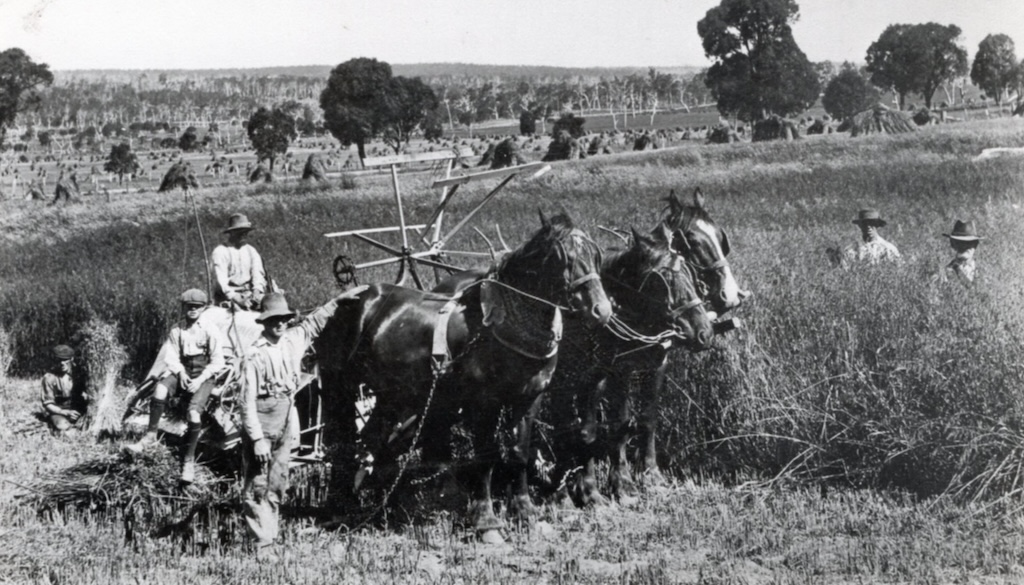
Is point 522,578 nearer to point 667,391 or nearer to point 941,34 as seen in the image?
point 667,391

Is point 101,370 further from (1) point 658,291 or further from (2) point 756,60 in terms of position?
(2) point 756,60

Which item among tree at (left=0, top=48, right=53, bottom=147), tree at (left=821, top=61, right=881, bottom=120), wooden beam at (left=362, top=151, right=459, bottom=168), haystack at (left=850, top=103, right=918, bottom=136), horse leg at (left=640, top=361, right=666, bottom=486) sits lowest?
horse leg at (left=640, top=361, right=666, bottom=486)

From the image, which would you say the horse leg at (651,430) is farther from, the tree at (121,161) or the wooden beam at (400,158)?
the tree at (121,161)

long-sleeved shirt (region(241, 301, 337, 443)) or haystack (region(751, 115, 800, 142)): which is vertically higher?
haystack (region(751, 115, 800, 142))

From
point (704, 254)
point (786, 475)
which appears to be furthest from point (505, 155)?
point (786, 475)

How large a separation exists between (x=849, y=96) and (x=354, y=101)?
4046 centimetres

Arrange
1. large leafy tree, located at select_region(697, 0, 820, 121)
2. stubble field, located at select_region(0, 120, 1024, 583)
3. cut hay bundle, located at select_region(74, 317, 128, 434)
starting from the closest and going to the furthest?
stubble field, located at select_region(0, 120, 1024, 583), cut hay bundle, located at select_region(74, 317, 128, 434), large leafy tree, located at select_region(697, 0, 820, 121)

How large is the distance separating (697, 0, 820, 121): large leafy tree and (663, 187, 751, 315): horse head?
36.9 meters

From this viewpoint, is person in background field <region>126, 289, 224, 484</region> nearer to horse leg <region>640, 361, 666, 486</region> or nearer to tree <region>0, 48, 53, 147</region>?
horse leg <region>640, 361, 666, 486</region>

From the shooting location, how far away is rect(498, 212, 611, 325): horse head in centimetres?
632

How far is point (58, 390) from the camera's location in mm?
11188

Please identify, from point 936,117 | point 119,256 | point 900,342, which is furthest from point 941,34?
point 900,342

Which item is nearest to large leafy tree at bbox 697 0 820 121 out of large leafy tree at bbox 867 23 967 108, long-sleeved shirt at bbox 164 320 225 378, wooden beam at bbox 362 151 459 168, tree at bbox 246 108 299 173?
large leafy tree at bbox 867 23 967 108

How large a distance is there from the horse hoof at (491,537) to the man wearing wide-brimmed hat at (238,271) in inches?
153
